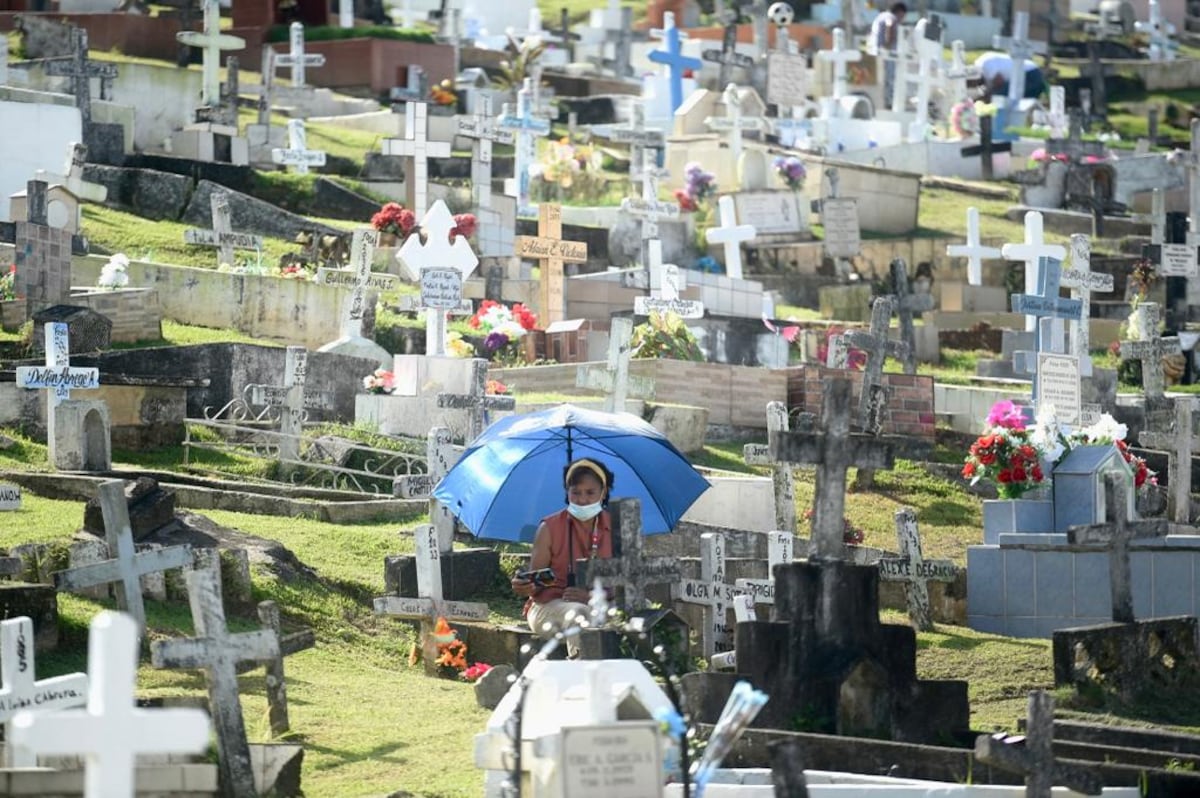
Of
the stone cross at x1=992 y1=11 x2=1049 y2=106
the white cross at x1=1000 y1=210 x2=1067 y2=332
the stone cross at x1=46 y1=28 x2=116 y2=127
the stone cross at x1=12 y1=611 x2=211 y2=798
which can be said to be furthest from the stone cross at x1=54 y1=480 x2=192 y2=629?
the stone cross at x1=992 y1=11 x2=1049 y2=106

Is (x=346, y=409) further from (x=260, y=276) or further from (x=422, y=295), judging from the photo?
(x=260, y=276)

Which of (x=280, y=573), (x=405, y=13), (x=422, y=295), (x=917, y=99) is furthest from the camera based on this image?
(x=405, y=13)

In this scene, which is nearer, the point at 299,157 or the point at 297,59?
the point at 299,157

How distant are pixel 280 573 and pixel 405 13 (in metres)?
35.5

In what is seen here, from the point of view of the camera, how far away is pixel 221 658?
11.3 meters

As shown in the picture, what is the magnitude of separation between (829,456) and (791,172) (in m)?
22.6

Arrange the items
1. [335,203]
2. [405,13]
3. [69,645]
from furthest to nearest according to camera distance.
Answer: [405,13] < [335,203] < [69,645]

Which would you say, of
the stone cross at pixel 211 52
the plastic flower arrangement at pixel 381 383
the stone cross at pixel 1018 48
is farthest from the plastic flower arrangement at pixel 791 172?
the stone cross at pixel 1018 48

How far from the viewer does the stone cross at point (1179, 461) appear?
746 inches

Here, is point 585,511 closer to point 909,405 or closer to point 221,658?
point 221,658

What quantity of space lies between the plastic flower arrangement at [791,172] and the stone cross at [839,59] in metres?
9.51

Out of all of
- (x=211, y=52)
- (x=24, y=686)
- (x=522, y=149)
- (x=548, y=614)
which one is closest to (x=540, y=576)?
(x=548, y=614)

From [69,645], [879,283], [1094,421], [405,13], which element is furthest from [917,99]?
[69,645]

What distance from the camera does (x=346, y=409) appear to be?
22484 mm
